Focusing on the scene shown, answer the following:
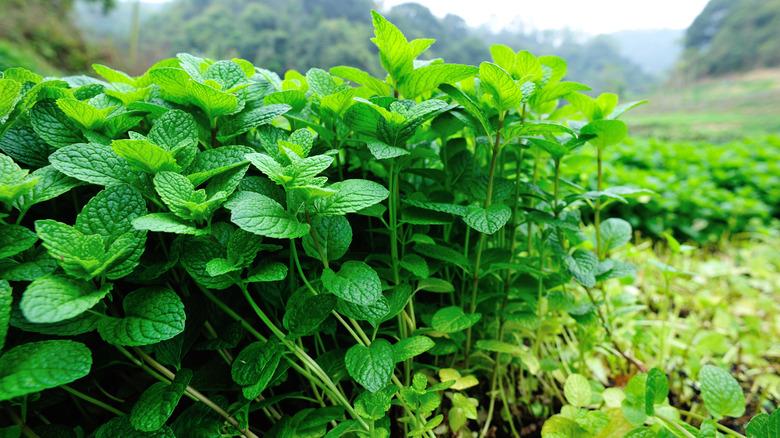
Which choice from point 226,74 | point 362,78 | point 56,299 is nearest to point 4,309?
point 56,299

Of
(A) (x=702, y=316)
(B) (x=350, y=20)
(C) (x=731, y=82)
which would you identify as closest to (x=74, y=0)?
(B) (x=350, y=20)

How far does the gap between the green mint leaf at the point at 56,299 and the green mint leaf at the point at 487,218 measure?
375mm

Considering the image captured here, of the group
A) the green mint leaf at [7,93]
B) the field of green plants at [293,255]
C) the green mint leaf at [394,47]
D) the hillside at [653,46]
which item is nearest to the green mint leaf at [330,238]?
the field of green plants at [293,255]

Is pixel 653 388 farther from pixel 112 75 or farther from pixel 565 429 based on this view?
pixel 112 75

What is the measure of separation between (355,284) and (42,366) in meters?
0.27

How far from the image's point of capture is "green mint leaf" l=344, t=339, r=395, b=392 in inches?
17.4

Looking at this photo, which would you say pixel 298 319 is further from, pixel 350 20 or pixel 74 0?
pixel 74 0

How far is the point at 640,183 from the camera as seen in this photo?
247cm

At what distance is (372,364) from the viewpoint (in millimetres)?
462

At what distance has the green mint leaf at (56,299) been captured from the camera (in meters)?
0.31

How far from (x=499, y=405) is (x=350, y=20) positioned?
446 inches

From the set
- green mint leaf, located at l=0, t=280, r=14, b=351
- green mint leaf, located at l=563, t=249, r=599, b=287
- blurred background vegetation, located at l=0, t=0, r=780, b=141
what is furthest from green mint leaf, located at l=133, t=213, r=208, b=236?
blurred background vegetation, located at l=0, t=0, r=780, b=141

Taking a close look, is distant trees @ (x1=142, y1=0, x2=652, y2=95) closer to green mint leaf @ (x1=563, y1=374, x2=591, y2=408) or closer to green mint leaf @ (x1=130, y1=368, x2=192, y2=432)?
green mint leaf @ (x1=563, y1=374, x2=591, y2=408)

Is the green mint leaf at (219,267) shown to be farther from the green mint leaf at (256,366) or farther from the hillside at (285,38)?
the hillside at (285,38)
